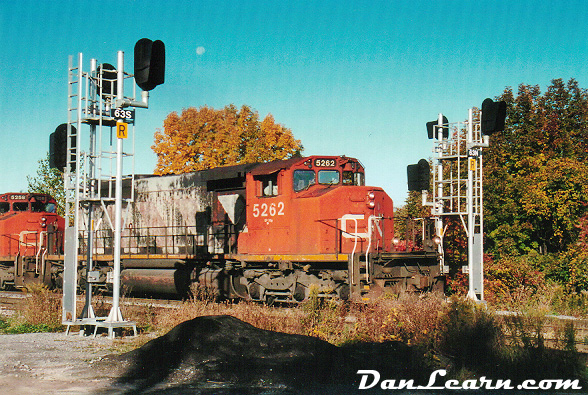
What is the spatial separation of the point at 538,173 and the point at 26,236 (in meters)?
20.3

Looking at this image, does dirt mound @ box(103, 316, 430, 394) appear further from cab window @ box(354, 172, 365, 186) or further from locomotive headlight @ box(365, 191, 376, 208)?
cab window @ box(354, 172, 365, 186)

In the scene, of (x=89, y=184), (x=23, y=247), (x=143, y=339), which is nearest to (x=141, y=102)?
(x=89, y=184)

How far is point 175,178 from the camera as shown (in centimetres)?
1886

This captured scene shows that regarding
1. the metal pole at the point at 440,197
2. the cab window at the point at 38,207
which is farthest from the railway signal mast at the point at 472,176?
the cab window at the point at 38,207

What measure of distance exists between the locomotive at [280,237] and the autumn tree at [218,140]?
754 inches

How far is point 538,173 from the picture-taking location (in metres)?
25.2

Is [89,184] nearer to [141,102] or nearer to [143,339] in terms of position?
[141,102]

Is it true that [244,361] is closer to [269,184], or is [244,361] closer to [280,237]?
[280,237]

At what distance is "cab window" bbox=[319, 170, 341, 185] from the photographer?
15438mm

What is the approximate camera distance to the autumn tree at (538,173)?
24.3m

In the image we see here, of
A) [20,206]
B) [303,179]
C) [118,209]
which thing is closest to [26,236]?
[20,206]

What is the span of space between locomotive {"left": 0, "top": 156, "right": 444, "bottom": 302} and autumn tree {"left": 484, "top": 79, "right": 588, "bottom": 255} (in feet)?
30.8

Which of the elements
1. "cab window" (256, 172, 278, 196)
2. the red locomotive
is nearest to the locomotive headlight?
"cab window" (256, 172, 278, 196)

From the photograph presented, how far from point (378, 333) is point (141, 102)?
5771mm
